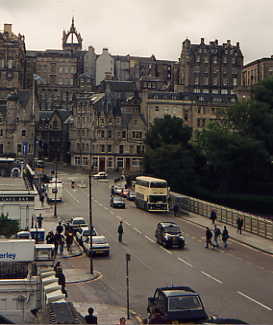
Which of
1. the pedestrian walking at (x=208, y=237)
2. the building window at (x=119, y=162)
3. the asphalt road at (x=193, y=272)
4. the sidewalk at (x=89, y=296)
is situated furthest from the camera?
the building window at (x=119, y=162)

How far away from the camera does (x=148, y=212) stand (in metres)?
68.6

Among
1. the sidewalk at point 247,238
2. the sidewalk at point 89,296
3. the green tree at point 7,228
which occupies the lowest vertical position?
the sidewalk at point 247,238

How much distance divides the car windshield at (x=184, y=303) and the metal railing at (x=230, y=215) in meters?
28.5

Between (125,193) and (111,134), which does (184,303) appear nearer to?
(125,193)

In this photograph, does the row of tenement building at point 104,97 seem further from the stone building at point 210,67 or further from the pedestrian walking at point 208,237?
the pedestrian walking at point 208,237

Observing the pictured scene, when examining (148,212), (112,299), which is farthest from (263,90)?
(112,299)

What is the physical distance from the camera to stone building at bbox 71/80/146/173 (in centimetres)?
12838

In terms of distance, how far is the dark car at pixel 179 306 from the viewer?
77.3ft

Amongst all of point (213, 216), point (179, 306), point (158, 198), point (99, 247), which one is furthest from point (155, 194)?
point (179, 306)

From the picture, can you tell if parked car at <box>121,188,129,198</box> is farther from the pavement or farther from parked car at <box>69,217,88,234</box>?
parked car at <box>69,217,88,234</box>

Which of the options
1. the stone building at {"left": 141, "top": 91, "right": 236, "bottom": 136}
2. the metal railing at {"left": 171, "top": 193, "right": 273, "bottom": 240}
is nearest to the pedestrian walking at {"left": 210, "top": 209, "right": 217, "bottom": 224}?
the metal railing at {"left": 171, "top": 193, "right": 273, "bottom": 240}

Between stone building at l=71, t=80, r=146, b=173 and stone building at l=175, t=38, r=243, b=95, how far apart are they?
2618 cm

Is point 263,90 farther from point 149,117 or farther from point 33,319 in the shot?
point 33,319

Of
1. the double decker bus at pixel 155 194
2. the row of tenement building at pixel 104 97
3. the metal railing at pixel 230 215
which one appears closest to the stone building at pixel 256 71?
the row of tenement building at pixel 104 97
